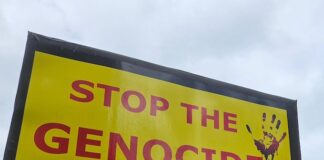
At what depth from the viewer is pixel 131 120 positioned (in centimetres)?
537

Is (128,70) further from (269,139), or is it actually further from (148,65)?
(269,139)

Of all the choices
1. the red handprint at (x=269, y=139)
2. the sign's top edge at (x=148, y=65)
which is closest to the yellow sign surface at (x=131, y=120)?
the red handprint at (x=269, y=139)

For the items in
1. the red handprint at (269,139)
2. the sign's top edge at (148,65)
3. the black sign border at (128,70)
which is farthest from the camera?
the red handprint at (269,139)

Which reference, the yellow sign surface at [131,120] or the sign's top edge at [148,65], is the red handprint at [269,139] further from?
the sign's top edge at [148,65]

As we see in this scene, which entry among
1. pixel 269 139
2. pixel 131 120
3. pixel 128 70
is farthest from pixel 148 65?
pixel 269 139

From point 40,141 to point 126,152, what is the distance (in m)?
0.97

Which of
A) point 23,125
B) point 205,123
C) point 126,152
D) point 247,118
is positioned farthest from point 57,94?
point 247,118

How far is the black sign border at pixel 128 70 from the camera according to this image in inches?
190

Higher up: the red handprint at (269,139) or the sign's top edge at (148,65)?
the sign's top edge at (148,65)

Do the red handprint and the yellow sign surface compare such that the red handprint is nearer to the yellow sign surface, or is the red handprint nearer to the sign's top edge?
the yellow sign surface

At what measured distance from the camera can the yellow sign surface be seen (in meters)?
4.93

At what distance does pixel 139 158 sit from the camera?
523cm

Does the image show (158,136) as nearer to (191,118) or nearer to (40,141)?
(191,118)

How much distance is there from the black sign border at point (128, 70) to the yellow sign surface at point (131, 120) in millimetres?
61
